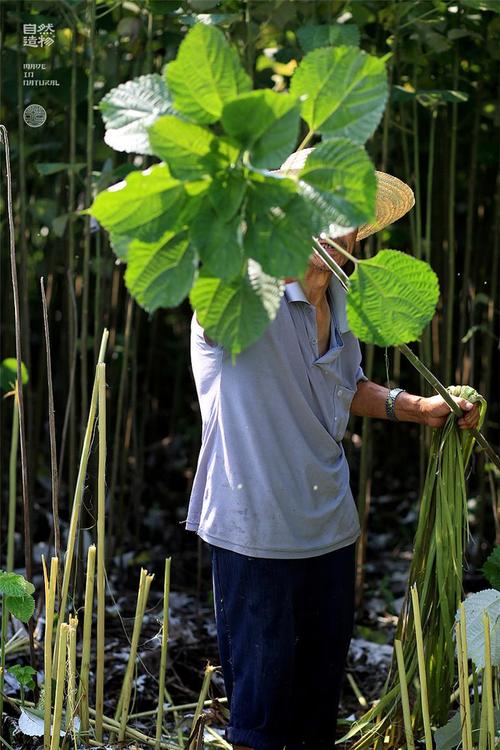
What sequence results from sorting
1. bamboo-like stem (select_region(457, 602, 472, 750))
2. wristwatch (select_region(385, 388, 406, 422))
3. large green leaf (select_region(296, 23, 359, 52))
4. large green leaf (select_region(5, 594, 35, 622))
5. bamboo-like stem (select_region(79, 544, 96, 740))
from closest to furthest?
bamboo-like stem (select_region(457, 602, 472, 750)) < bamboo-like stem (select_region(79, 544, 96, 740)) < large green leaf (select_region(5, 594, 35, 622)) < wristwatch (select_region(385, 388, 406, 422)) < large green leaf (select_region(296, 23, 359, 52))

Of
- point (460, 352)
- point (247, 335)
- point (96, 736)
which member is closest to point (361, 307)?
point (247, 335)

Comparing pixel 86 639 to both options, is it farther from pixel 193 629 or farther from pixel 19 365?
pixel 193 629

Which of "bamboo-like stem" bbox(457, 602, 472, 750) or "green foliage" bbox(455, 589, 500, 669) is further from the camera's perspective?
"green foliage" bbox(455, 589, 500, 669)

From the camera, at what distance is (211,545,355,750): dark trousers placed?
5.51ft

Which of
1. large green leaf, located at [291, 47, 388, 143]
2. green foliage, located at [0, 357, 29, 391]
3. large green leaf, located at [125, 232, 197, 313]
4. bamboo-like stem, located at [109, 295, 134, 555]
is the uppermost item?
large green leaf, located at [291, 47, 388, 143]

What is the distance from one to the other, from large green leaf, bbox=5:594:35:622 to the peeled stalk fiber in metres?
0.63

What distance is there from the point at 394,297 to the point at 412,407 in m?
0.65

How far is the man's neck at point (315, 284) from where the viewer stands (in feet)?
5.53

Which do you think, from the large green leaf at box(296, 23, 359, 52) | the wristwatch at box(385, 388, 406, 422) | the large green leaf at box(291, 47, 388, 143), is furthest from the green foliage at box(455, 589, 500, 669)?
the large green leaf at box(296, 23, 359, 52)

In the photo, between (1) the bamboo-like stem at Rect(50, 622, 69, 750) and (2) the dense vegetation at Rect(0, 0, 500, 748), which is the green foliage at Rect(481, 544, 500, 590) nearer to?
(2) the dense vegetation at Rect(0, 0, 500, 748)

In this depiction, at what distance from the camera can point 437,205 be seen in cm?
297

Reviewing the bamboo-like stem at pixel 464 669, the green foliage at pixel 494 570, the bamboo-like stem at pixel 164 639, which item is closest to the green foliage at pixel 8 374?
the bamboo-like stem at pixel 164 639

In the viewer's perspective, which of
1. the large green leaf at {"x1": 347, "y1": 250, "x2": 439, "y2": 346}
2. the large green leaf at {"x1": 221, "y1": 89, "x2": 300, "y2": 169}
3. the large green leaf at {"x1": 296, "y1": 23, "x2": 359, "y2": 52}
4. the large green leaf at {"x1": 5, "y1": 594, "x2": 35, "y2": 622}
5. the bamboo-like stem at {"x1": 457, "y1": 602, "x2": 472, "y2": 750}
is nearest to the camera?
the large green leaf at {"x1": 221, "y1": 89, "x2": 300, "y2": 169}

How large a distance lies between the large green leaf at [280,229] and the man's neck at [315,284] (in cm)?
60
